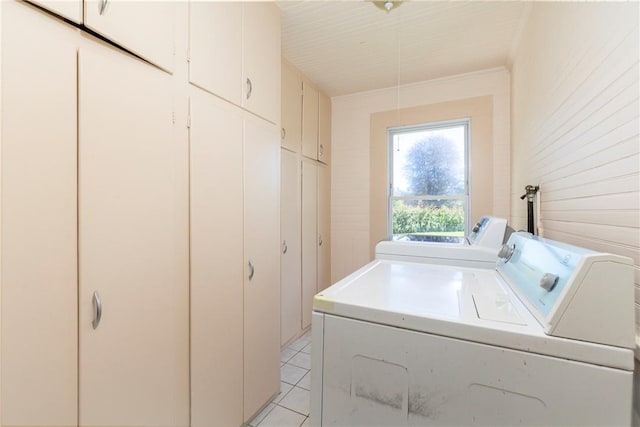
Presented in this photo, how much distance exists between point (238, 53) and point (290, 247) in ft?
5.45

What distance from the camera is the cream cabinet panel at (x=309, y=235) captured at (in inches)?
114

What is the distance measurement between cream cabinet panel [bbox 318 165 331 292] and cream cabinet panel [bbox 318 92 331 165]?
0.46 ft

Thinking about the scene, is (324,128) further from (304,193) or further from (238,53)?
(238,53)

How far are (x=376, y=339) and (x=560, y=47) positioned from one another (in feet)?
5.52

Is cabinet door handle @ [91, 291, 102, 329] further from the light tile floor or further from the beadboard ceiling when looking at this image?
the beadboard ceiling

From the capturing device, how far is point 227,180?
1.54 meters

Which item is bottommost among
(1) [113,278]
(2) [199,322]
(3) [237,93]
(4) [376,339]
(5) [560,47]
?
(2) [199,322]

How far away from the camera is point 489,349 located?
2.41ft

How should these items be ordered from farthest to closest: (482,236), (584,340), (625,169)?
(482,236), (625,169), (584,340)

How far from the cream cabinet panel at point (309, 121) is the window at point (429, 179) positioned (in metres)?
0.93

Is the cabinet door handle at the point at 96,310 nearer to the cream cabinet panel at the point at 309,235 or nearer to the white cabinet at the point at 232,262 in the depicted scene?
the white cabinet at the point at 232,262

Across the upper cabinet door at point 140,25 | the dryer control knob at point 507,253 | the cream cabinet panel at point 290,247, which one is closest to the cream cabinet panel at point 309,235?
the cream cabinet panel at point 290,247

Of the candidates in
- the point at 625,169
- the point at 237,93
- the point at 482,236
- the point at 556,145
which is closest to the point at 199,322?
the point at 237,93

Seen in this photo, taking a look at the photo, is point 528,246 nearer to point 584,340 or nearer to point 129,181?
point 584,340
